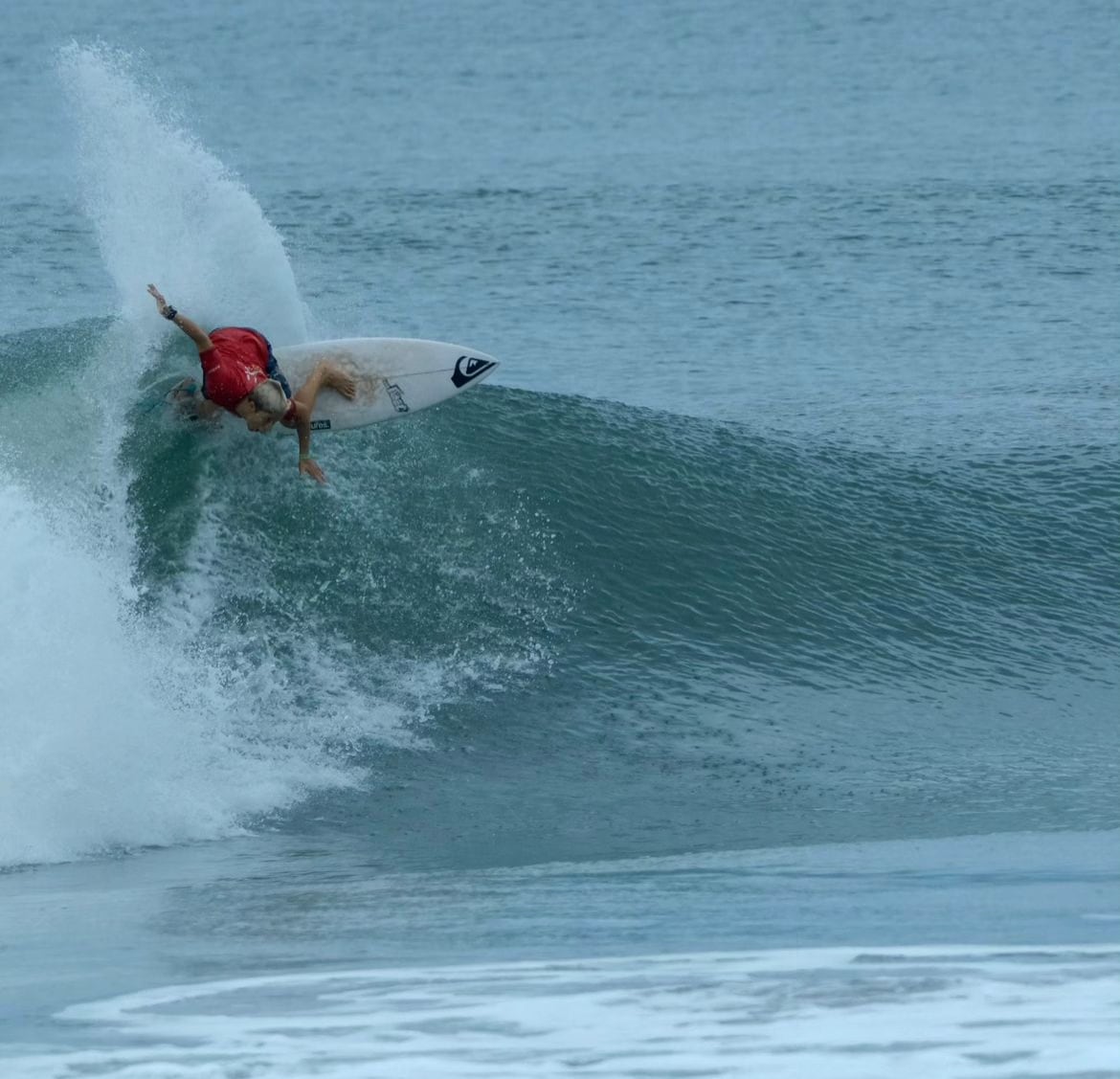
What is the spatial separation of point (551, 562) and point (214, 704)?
3.21 metres

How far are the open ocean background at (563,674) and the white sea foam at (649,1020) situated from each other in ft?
0.08

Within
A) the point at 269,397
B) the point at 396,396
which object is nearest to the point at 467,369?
→ the point at 396,396

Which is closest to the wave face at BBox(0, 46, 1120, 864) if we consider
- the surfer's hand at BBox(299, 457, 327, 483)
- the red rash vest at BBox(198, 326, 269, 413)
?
the surfer's hand at BBox(299, 457, 327, 483)

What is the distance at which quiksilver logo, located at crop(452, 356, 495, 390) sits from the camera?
1293 centimetres

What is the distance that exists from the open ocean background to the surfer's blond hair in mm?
1272

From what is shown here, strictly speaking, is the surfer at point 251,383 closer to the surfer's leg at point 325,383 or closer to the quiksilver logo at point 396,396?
the surfer's leg at point 325,383

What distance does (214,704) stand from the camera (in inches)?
432

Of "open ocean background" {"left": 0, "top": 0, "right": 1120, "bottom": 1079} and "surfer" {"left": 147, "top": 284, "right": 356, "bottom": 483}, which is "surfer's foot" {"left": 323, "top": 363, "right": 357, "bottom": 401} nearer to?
"surfer" {"left": 147, "top": 284, "right": 356, "bottom": 483}

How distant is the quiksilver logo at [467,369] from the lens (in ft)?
42.4

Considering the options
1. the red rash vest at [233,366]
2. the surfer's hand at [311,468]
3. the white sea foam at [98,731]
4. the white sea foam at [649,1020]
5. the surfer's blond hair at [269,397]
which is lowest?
the white sea foam at [649,1020]

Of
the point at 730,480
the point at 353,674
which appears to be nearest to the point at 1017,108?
the point at 730,480

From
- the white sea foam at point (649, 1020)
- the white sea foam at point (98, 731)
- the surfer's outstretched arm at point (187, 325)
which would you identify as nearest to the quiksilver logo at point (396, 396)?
the surfer's outstretched arm at point (187, 325)

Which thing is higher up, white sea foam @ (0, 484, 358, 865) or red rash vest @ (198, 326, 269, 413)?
red rash vest @ (198, 326, 269, 413)

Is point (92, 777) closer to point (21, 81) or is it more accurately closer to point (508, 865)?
point (508, 865)
